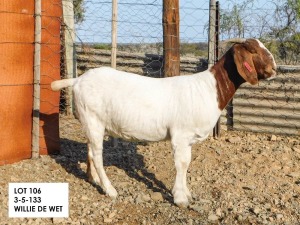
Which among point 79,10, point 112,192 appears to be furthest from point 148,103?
point 79,10

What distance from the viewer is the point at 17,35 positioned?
6242 millimetres

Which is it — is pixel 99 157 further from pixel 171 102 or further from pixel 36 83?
pixel 36 83

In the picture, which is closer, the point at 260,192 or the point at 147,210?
the point at 147,210

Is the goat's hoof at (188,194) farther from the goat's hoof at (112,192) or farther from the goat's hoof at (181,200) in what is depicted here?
the goat's hoof at (112,192)

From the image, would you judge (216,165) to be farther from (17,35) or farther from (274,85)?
(17,35)

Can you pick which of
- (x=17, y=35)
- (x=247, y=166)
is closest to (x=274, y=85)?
(x=247, y=166)

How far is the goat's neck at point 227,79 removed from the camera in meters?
5.22

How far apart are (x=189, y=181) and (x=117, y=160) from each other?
1287mm

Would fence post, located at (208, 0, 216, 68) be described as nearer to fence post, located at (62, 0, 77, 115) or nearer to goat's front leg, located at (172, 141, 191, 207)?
goat's front leg, located at (172, 141, 191, 207)

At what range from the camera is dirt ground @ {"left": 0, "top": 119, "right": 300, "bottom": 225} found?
4.95 m

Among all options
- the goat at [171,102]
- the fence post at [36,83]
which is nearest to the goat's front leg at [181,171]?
the goat at [171,102]

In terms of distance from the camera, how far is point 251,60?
5066 millimetres

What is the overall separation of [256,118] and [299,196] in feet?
8.72

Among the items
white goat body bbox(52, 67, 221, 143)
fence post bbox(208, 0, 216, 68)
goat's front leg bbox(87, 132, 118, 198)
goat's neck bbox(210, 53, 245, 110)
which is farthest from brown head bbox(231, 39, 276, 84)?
fence post bbox(208, 0, 216, 68)
